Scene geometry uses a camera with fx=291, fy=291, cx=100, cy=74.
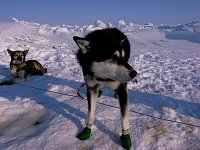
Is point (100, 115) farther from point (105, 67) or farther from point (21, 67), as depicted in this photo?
point (21, 67)

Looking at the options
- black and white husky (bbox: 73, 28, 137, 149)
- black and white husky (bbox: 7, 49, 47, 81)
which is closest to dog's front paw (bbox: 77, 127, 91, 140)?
black and white husky (bbox: 73, 28, 137, 149)

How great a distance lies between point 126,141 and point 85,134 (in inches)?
22.3

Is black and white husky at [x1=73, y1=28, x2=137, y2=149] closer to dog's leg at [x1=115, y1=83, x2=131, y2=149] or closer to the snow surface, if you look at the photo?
A: dog's leg at [x1=115, y1=83, x2=131, y2=149]

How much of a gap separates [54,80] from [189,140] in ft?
13.5

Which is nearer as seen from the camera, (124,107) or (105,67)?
(105,67)

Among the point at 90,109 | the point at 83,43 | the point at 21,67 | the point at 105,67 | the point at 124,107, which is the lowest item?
the point at 21,67

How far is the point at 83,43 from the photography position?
138 inches

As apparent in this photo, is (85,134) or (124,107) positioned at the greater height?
(124,107)

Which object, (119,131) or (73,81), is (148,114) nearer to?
(119,131)

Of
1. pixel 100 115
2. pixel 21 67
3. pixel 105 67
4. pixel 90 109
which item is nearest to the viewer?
pixel 105 67

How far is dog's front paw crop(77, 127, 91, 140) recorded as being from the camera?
3795mm

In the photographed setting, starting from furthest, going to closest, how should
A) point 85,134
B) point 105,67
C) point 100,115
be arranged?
point 100,115 → point 85,134 → point 105,67

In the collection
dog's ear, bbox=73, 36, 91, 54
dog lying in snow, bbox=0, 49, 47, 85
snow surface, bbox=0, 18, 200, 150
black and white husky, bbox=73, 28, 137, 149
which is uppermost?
dog's ear, bbox=73, 36, 91, 54

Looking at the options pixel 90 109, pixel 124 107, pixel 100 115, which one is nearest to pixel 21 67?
pixel 100 115
